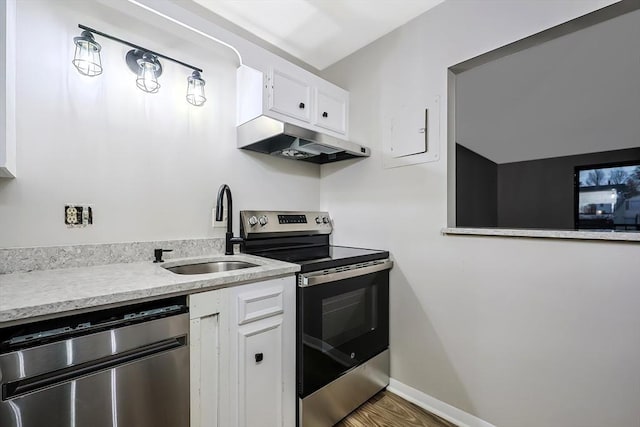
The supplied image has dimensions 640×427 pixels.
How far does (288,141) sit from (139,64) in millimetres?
907

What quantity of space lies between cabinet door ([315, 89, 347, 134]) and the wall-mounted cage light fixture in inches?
32.0

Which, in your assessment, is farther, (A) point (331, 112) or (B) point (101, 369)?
(A) point (331, 112)

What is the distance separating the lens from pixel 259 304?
4.19 ft

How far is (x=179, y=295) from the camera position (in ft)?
3.50

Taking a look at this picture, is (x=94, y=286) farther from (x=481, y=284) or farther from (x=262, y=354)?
(x=481, y=284)

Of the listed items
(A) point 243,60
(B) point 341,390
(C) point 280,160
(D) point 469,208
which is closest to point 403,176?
(C) point 280,160

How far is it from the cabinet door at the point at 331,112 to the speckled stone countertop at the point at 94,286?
1209mm

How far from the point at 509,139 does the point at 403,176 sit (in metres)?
2.21

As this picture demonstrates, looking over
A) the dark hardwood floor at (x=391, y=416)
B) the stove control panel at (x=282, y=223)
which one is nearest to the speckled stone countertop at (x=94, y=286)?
the stove control panel at (x=282, y=223)

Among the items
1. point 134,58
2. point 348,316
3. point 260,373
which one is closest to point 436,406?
point 348,316

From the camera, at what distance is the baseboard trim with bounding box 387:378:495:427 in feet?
5.07

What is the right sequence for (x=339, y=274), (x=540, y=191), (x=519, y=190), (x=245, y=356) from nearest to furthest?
1. (x=245, y=356)
2. (x=339, y=274)
3. (x=540, y=191)
4. (x=519, y=190)

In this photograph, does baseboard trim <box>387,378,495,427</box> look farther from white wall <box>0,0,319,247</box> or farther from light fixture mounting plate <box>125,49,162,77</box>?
light fixture mounting plate <box>125,49,162,77</box>

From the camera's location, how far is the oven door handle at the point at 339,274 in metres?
1.42
